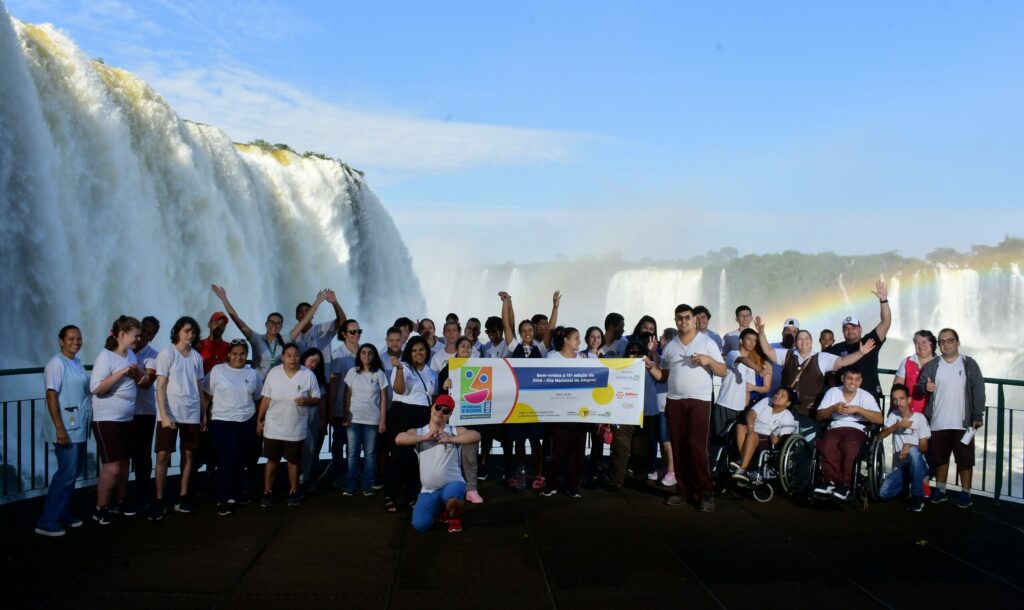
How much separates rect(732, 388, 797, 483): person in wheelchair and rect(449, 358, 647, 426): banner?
3.85 feet

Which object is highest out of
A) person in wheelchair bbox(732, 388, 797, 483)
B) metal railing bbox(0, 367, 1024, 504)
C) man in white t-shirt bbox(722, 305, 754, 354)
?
man in white t-shirt bbox(722, 305, 754, 354)

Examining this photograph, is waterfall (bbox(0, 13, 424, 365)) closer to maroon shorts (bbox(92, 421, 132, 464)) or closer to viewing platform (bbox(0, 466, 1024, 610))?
viewing platform (bbox(0, 466, 1024, 610))

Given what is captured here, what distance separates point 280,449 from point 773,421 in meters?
4.71

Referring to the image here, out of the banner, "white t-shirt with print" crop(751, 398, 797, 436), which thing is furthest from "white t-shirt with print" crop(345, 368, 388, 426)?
"white t-shirt with print" crop(751, 398, 797, 436)

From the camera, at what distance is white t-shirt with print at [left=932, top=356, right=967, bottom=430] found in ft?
25.7

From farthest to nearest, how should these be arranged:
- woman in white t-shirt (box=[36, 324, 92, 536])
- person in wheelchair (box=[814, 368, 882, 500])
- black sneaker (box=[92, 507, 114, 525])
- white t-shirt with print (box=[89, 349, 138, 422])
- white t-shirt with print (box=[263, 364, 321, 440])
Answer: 1. person in wheelchair (box=[814, 368, 882, 500])
2. white t-shirt with print (box=[263, 364, 321, 440])
3. black sneaker (box=[92, 507, 114, 525])
4. white t-shirt with print (box=[89, 349, 138, 422])
5. woman in white t-shirt (box=[36, 324, 92, 536])

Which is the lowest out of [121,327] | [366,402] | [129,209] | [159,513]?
[159,513]

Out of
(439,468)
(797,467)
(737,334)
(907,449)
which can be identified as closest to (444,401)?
(439,468)

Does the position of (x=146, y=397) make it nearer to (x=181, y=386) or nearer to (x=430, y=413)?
(x=181, y=386)

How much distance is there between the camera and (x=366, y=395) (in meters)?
7.84

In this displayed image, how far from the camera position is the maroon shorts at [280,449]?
7.43 metres

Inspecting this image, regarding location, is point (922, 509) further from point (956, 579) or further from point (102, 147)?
point (102, 147)

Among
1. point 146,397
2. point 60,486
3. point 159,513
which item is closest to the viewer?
point 60,486

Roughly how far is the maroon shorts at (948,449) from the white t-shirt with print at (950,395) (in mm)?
90
